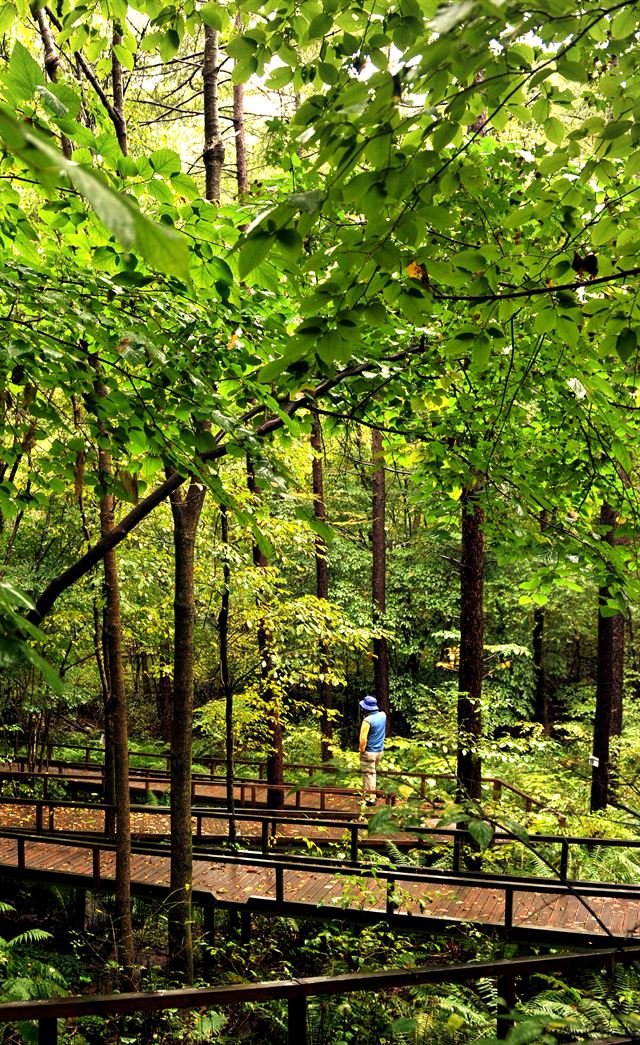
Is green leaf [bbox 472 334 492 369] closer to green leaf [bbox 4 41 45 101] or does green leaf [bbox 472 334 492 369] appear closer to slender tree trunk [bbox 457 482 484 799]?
green leaf [bbox 4 41 45 101]

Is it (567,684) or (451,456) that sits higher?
(451,456)

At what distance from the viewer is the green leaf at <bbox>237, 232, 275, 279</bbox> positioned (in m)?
1.49

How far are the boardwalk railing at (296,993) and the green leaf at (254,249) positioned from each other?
228 cm

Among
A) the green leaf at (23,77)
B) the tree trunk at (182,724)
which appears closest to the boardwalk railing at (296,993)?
the green leaf at (23,77)

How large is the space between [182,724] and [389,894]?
2.84 m

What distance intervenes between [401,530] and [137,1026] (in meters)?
19.9

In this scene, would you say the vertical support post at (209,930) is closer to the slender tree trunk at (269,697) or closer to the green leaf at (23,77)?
the slender tree trunk at (269,697)

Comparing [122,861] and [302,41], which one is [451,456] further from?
[122,861]

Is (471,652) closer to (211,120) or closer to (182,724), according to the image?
(182,724)

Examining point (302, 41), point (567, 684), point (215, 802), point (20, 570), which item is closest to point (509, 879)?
point (302, 41)

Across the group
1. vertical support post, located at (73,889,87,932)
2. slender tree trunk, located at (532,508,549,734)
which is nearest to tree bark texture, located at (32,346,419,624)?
vertical support post, located at (73,889,87,932)

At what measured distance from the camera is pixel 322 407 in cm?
453

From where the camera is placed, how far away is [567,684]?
2233 centimetres

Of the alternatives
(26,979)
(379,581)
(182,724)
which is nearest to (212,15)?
(182,724)
